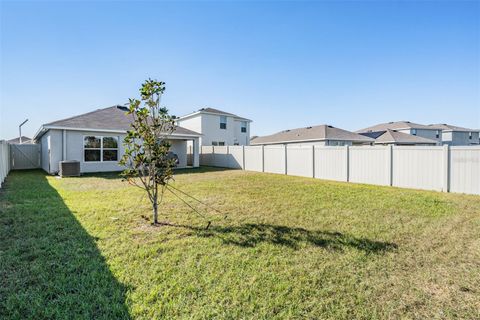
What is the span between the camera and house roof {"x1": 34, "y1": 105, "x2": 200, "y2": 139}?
13.5 m

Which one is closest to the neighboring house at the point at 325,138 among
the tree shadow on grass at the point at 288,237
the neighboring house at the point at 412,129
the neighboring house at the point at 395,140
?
the neighboring house at the point at 395,140

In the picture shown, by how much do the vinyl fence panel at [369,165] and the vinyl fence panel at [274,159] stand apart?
442 cm

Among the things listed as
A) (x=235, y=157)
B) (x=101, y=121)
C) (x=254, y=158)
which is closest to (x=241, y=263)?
A: (x=254, y=158)

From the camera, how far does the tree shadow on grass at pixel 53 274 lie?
225 centimetres

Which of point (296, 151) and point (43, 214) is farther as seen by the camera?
point (296, 151)

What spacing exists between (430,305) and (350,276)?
2.56 ft

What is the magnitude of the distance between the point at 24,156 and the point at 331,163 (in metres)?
21.7

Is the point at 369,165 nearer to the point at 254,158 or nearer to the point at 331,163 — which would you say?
the point at 331,163

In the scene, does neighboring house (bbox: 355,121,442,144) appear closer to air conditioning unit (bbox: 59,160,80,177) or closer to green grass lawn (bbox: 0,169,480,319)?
green grass lawn (bbox: 0,169,480,319)

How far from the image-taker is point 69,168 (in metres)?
12.6

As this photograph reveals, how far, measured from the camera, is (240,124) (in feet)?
98.6

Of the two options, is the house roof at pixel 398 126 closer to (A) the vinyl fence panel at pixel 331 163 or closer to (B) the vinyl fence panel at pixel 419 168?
(A) the vinyl fence panel at pixel 331 163

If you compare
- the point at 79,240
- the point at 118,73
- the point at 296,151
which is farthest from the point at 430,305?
the point at 118,73

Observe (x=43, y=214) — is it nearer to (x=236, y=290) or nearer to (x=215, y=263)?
(x=215, y=263)
